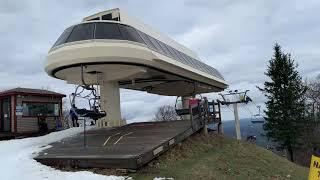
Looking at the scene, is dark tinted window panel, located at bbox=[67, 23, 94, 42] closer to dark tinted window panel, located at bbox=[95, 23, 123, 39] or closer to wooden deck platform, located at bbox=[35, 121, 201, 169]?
dark tinted window panel, located at bbox=[95, 23, 123, 39]

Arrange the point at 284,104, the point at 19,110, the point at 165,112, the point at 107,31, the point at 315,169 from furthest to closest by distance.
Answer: the point at 165,112 → the point at 284,104 → the point at 19,110 → the point at 107,31 → the point at 315,169

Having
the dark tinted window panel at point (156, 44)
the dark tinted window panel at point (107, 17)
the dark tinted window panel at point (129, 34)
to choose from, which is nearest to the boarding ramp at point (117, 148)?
the dark tinted window panel at point (129, 34)

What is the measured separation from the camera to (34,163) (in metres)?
14.6

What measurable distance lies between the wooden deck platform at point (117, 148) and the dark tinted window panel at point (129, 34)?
16.0 ft

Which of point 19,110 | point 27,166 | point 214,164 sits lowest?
point 214,164

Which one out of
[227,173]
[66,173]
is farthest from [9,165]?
[227,173]

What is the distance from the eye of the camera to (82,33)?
21.2 m

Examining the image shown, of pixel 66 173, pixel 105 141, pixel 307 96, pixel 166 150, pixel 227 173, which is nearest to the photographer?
pixel 66 173

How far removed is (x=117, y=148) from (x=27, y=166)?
3.02 metres

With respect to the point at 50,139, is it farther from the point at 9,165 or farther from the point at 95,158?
the point at 95,158

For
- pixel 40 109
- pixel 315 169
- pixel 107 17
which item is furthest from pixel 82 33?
pixel 315 169

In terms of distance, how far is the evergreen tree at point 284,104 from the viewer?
147 feet

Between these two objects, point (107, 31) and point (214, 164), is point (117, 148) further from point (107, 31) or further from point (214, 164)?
point (107, 31)

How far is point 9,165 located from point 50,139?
20.0 feet
